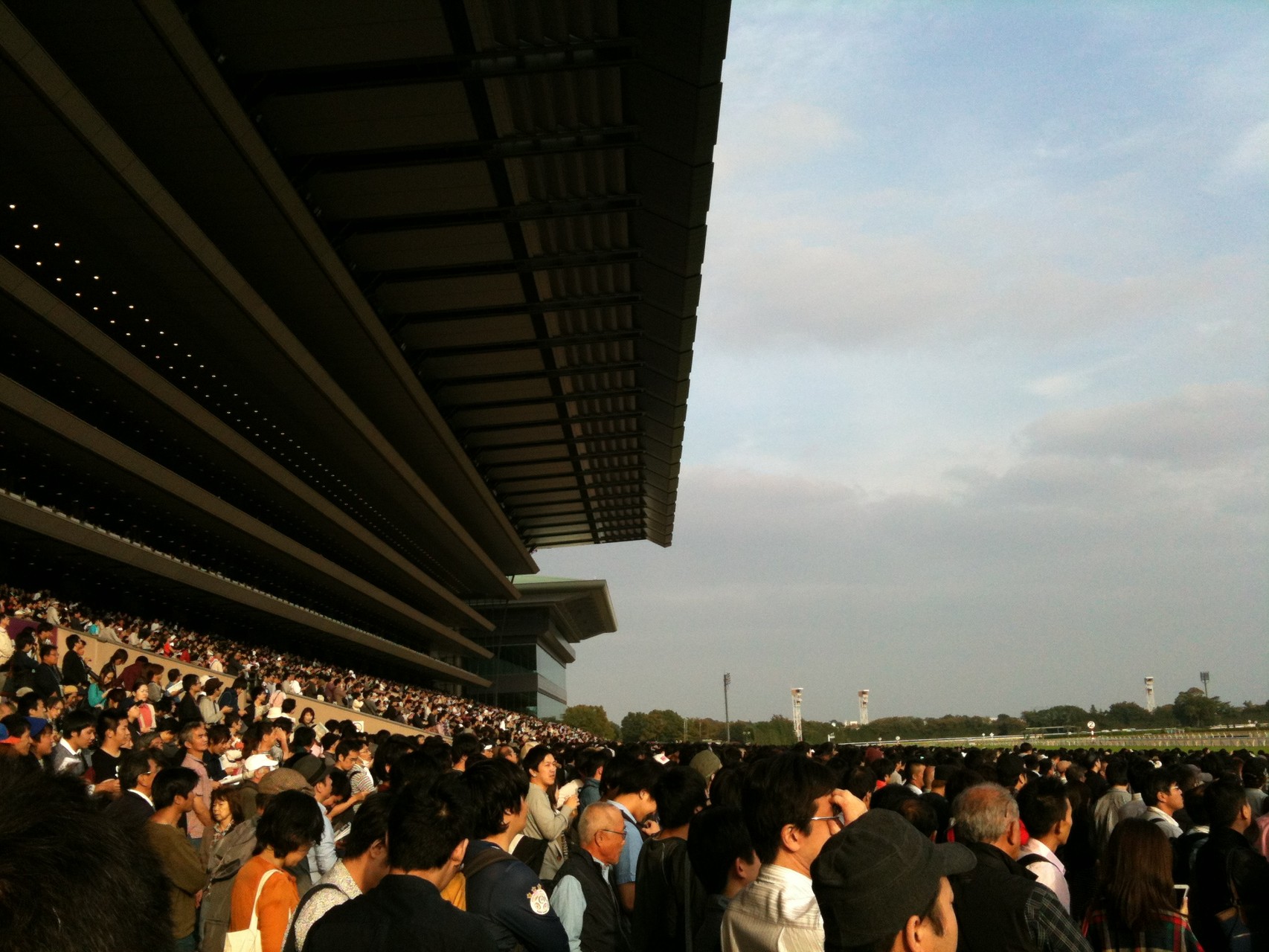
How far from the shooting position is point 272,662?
35469 mm

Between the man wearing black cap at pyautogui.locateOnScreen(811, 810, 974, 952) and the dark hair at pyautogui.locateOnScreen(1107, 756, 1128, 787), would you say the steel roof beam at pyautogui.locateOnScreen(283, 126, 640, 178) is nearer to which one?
the dark hair at pyautogui.locateOnScreen(1107, 756, 1128, 787)

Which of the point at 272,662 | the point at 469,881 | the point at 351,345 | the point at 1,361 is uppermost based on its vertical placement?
the point at 351,345

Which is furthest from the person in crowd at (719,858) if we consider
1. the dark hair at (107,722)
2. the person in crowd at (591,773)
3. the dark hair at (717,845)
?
the dark hair at (107,722)

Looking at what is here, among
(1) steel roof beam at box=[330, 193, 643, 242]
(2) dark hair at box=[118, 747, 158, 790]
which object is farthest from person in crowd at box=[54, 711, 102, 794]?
(1) steel roof beam at box=[330, 193, 643, 242]

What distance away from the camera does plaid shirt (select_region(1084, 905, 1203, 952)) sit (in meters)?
4.76

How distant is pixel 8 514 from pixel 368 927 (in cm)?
2330

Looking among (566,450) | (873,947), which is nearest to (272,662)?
(566,450)

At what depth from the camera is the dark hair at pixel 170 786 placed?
6730 millimetres

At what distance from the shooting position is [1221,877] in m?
6.62

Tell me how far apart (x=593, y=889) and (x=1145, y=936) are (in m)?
2.47

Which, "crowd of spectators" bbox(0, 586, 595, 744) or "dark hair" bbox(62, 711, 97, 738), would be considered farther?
→ "crowd of spectators" bbox(0, 586, 595, 744)

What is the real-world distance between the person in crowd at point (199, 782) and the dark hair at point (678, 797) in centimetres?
392

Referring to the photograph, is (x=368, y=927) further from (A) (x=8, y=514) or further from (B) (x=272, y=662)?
(B) (x=272, y=662)

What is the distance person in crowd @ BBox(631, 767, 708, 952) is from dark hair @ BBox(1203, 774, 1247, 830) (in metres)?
3.50
